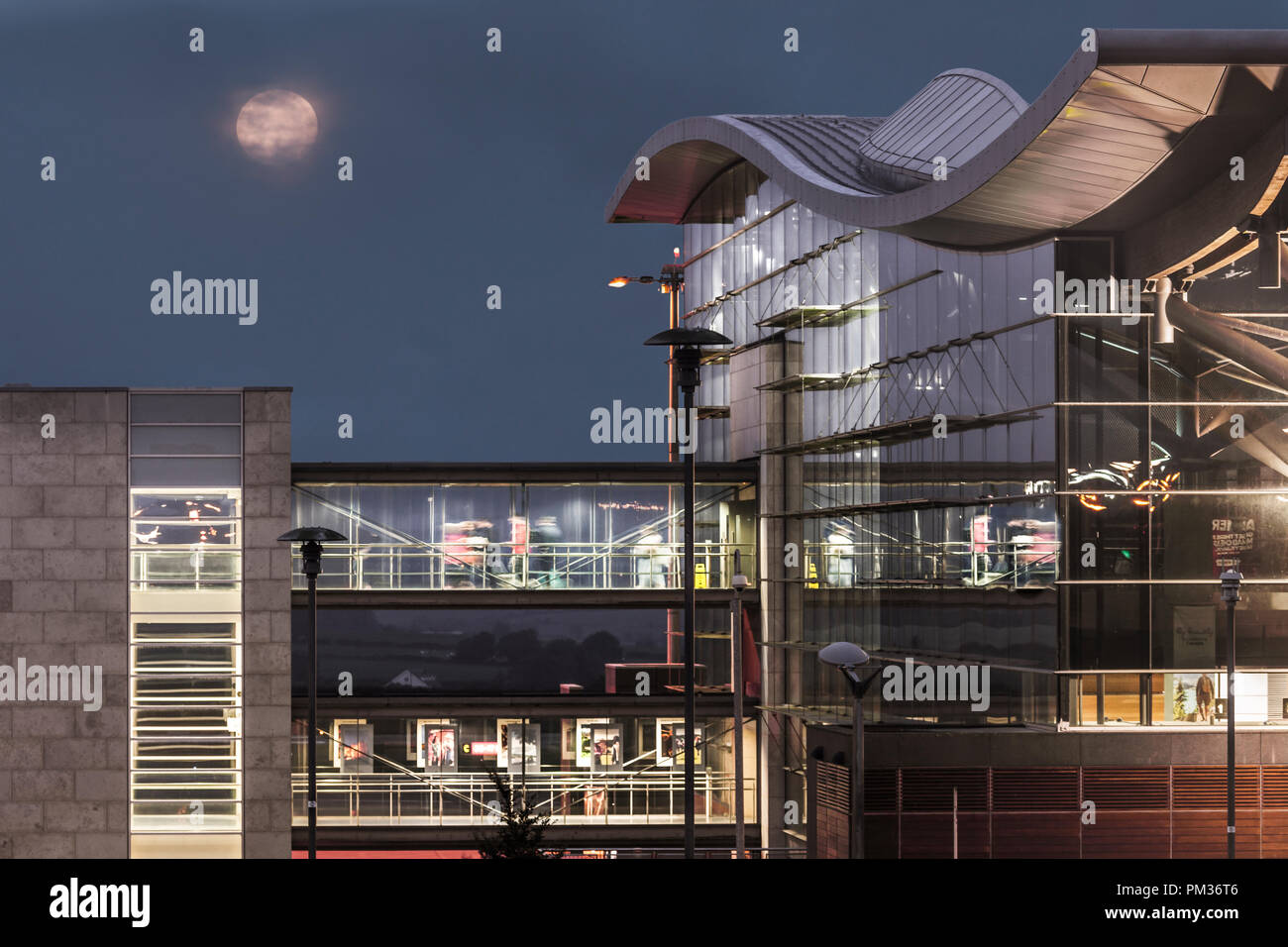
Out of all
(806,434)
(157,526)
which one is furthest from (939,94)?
(157,526)

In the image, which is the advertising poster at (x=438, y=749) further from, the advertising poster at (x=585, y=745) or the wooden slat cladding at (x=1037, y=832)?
the wooden slat cladding at (x=1037, y=832)

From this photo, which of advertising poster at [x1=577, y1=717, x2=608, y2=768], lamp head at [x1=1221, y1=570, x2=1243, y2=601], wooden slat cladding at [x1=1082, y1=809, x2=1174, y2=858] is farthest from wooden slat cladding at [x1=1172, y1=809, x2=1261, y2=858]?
advertising poster at [x1=577, y1=717, x2=608, y2=768]

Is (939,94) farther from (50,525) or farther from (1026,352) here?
(50,525)

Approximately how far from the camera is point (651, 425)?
39062mm

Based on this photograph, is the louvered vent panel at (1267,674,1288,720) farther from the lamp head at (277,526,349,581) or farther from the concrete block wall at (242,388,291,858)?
the concrete block wall at (242,388,291,858)

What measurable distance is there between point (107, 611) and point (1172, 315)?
80.1 feet

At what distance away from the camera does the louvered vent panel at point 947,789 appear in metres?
28.2

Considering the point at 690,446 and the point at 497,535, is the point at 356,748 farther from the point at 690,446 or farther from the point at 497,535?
the point at 690,446

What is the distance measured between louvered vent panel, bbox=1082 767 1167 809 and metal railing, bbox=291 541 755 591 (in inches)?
517

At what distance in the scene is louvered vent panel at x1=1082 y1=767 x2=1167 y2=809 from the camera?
91.9 feet

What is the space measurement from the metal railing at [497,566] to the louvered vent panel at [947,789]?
11.4m

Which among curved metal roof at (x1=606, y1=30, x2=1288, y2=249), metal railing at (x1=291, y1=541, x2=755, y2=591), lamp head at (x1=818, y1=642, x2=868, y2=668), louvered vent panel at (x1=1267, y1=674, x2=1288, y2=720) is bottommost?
louvered vent panel at (x1=1267, y1=674, x2=1288, y2=720)

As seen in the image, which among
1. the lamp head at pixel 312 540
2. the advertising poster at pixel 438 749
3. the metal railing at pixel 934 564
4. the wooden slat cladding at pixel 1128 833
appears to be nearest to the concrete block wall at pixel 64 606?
the advertising poster at pixel 438 749

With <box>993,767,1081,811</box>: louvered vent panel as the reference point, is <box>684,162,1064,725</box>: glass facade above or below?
above
